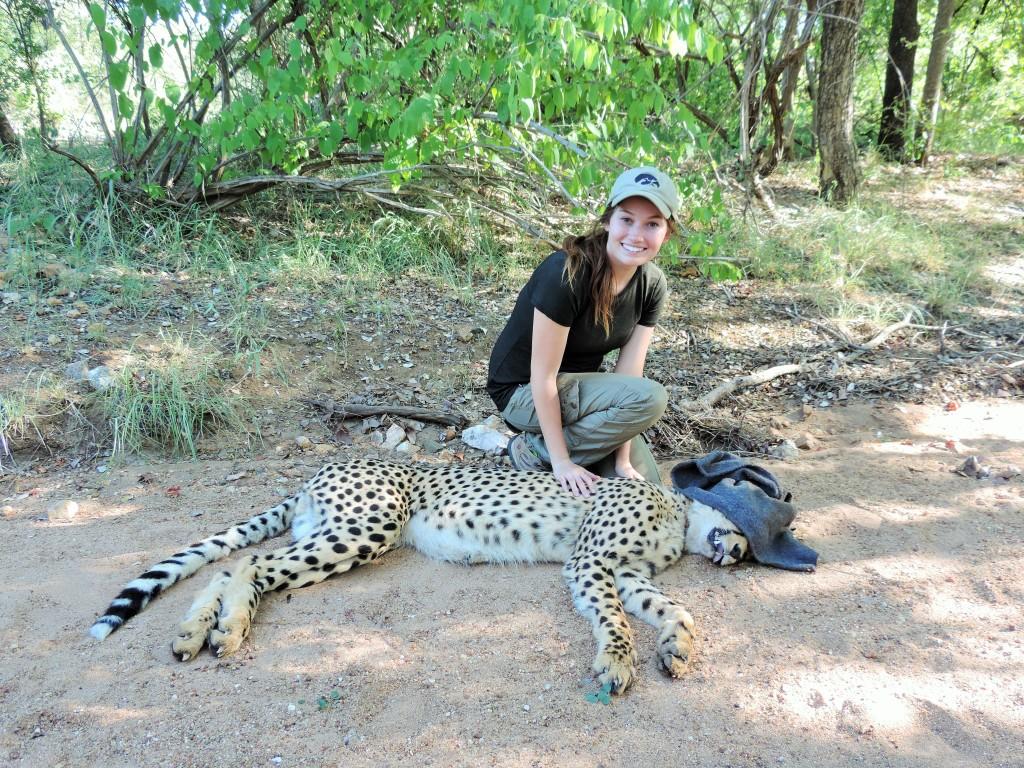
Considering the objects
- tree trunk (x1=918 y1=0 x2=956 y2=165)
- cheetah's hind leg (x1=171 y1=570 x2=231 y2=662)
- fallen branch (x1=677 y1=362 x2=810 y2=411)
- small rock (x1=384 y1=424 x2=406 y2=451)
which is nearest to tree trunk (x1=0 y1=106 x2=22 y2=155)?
small rock (x1=384 y1=424 x2=406 y2=451)

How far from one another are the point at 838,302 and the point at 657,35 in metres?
3.35

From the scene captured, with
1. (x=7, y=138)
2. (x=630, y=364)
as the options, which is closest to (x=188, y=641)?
(x=630, y=364)

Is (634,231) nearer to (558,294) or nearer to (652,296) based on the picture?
(558,294)

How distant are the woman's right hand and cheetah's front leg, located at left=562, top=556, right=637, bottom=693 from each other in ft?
1.03

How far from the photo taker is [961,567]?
2.93m

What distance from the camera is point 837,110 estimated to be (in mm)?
7613

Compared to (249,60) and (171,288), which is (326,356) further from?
(249,60)

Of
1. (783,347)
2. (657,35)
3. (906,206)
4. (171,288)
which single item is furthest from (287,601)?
(906,206)

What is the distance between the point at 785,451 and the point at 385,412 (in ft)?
7.27

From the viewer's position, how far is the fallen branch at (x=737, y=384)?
15.0ft

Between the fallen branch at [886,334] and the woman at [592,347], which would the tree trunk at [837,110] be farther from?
the woman at [592,347]

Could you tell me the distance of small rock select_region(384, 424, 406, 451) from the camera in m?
4.25

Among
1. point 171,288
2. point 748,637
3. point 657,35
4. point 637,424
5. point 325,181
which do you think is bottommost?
point 748,637

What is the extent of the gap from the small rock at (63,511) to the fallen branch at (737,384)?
3139mm
